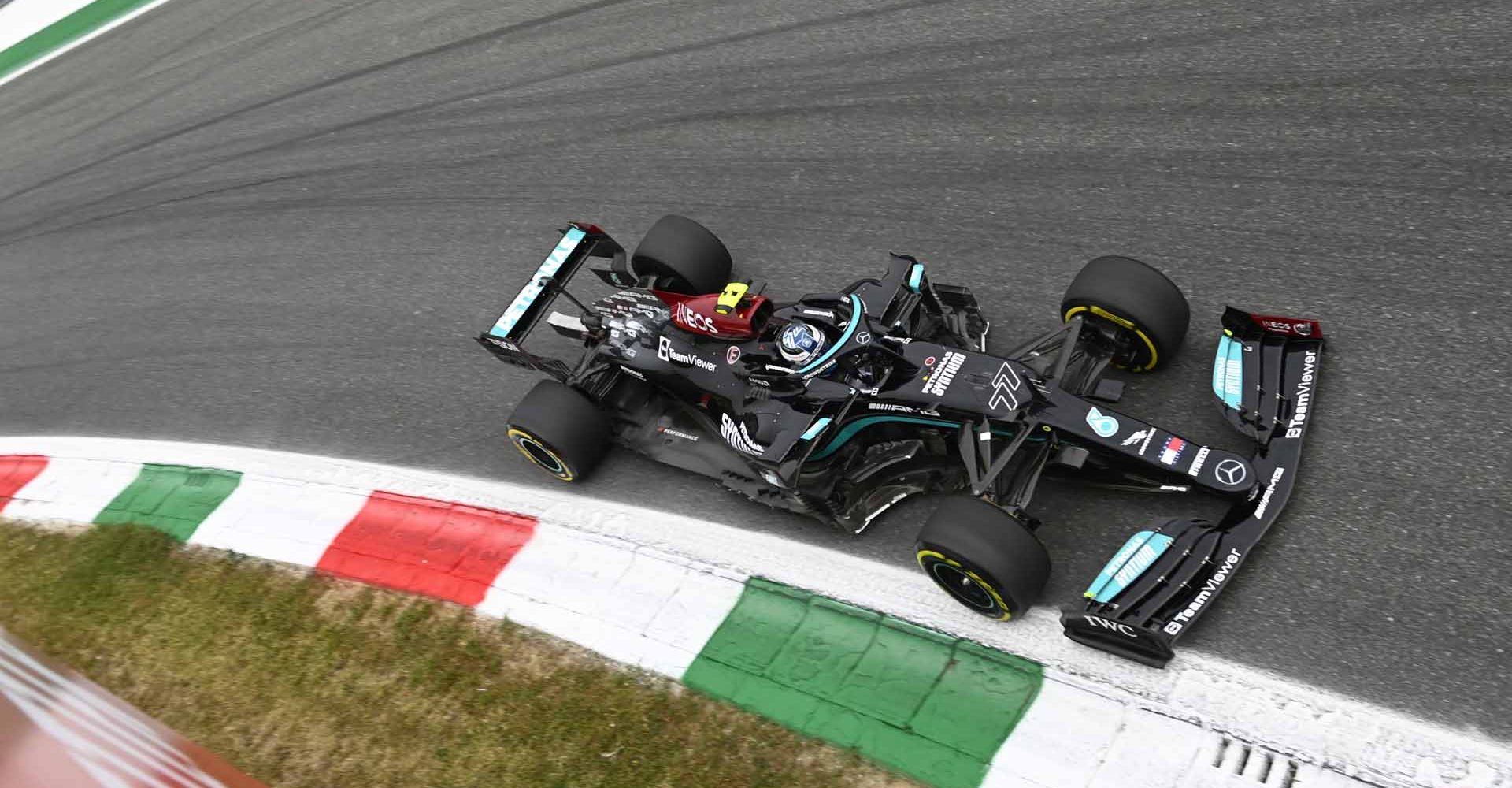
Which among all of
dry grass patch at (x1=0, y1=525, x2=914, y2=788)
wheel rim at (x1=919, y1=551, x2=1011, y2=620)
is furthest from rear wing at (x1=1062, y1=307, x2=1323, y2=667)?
dry grass patch at (x1=0, y1=525, x2=914, y2=788)

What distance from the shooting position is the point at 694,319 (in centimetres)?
717

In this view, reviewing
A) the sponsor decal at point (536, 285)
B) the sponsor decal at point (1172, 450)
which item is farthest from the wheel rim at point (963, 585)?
the sponsor decal at point (536, 285)

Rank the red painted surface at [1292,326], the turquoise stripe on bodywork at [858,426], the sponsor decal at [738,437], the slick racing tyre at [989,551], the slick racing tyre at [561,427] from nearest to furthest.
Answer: the slick racing tyre at [989,551], the red painted surface at [1292,326], the turquoise stripe on bodywork at [858,426], the sponsor decal at [738,437], the slick racing tyre at [561,427]

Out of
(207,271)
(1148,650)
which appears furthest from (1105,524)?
(207,271)

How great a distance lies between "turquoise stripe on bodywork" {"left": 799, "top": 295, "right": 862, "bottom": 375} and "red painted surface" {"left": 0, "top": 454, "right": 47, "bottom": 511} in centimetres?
807

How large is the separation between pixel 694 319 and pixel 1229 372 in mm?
3412

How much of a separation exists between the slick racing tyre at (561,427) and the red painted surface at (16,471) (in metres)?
5.83

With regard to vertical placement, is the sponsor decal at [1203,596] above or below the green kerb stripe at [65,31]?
below

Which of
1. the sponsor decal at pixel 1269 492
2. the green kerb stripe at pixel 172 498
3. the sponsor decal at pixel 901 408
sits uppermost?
the sponsor decal at pixel 901 408

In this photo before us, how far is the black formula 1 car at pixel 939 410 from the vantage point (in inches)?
218

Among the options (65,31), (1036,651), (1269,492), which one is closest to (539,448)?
(1036,651)

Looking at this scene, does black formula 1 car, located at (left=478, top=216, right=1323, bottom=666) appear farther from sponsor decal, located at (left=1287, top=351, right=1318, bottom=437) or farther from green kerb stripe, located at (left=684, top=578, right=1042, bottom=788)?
green kerb stripe, located at (left=684, top=578, right=1042, bottom=788)

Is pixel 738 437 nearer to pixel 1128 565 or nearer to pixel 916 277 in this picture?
pixel 916 277

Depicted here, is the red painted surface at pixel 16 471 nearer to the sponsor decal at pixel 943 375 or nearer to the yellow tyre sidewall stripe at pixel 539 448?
the yellow tyre sidewall stripe at pixel 539 448
